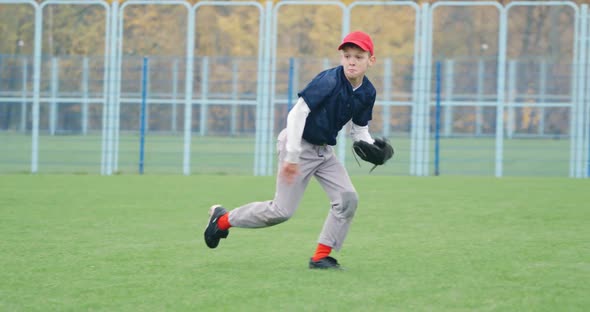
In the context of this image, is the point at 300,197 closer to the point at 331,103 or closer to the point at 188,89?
the point at 331,103

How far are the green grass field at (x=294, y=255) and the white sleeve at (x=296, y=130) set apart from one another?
84 cm

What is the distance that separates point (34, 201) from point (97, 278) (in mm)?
5957

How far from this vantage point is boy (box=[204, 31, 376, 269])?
22.8 feet

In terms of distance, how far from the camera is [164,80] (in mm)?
21812

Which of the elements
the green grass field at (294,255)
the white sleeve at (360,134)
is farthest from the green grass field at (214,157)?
the white sleeve at (360,134)

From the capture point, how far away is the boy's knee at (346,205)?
7.18m

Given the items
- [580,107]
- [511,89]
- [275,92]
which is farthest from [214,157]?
[580,107]

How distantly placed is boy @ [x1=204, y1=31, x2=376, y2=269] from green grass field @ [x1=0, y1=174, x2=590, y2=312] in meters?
0.35

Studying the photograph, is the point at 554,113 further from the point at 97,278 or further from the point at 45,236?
the point at 97,278

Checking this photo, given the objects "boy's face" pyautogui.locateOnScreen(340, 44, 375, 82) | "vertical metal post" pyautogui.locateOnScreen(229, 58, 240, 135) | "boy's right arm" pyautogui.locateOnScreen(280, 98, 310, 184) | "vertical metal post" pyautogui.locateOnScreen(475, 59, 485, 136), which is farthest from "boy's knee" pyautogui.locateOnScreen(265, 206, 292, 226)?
"vertical metal post" pyautogui.locateOnScreen(475, 59, 485, 136)

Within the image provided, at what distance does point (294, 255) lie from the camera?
25.9 feet

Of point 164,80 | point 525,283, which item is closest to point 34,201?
point 525,283

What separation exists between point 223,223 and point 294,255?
2.41 feet

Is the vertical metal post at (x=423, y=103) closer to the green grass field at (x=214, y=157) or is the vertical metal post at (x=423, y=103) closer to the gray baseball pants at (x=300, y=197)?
the green grass field at (x=214, y=157)
